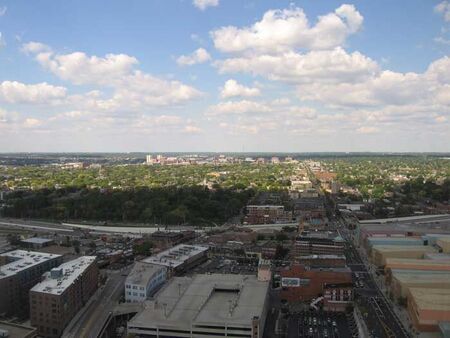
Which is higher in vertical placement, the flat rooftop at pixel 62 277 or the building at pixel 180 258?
the flat rooftop at pixel 62 277

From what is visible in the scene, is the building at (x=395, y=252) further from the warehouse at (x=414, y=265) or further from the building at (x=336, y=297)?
the building at (x=336, y=297)

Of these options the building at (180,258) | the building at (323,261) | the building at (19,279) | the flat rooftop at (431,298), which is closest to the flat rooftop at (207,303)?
the building at (180,258)

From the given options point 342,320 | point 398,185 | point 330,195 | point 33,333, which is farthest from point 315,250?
point 398,185

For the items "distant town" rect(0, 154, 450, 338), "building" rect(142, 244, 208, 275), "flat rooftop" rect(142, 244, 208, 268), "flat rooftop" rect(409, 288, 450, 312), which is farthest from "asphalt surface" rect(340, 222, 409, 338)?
"flat rooftop" rect(142, 244, 208, 268)

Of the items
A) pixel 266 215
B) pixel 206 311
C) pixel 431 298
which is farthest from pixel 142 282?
pixel 266 215

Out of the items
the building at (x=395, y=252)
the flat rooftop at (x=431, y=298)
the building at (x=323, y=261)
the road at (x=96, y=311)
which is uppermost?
the building at (x=323, y=261)
